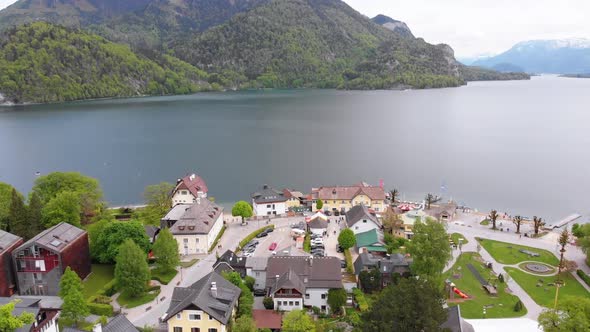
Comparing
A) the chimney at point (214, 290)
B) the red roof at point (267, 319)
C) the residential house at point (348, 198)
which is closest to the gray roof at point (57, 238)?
the chimney at point (214, 290)

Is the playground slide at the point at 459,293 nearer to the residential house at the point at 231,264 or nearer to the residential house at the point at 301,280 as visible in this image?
the residential house at the point at 301,280

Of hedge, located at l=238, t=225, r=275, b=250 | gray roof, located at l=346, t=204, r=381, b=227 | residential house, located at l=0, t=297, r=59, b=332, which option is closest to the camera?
residential house, located at l=0, t=297, r=59, b=332

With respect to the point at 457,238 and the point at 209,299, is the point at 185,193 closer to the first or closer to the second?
the point at 209,299

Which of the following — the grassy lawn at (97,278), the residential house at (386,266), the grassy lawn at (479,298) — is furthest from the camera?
the residential house at (386,266)

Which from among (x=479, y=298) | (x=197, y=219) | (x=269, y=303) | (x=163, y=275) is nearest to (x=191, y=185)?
(x=197, y=219)

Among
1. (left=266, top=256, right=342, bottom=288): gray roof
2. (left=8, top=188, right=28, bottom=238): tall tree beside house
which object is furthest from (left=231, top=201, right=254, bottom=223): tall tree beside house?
(left=8, top=188, right=28, bottom=238): tall tree beside house

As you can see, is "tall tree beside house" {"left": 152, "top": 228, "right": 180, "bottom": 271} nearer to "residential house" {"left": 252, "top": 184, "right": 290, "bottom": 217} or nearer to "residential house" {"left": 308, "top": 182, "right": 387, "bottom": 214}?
"residential house" {"left": 252, "top": 184, "right": 290, "bottom": 217}

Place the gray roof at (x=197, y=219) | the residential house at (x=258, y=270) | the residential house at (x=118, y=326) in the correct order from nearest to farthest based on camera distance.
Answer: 1. the residential house at (x=118, y=326)
2. the residential house at (x=258, y=270)
3. the gray roof at (x=197, y=219)
